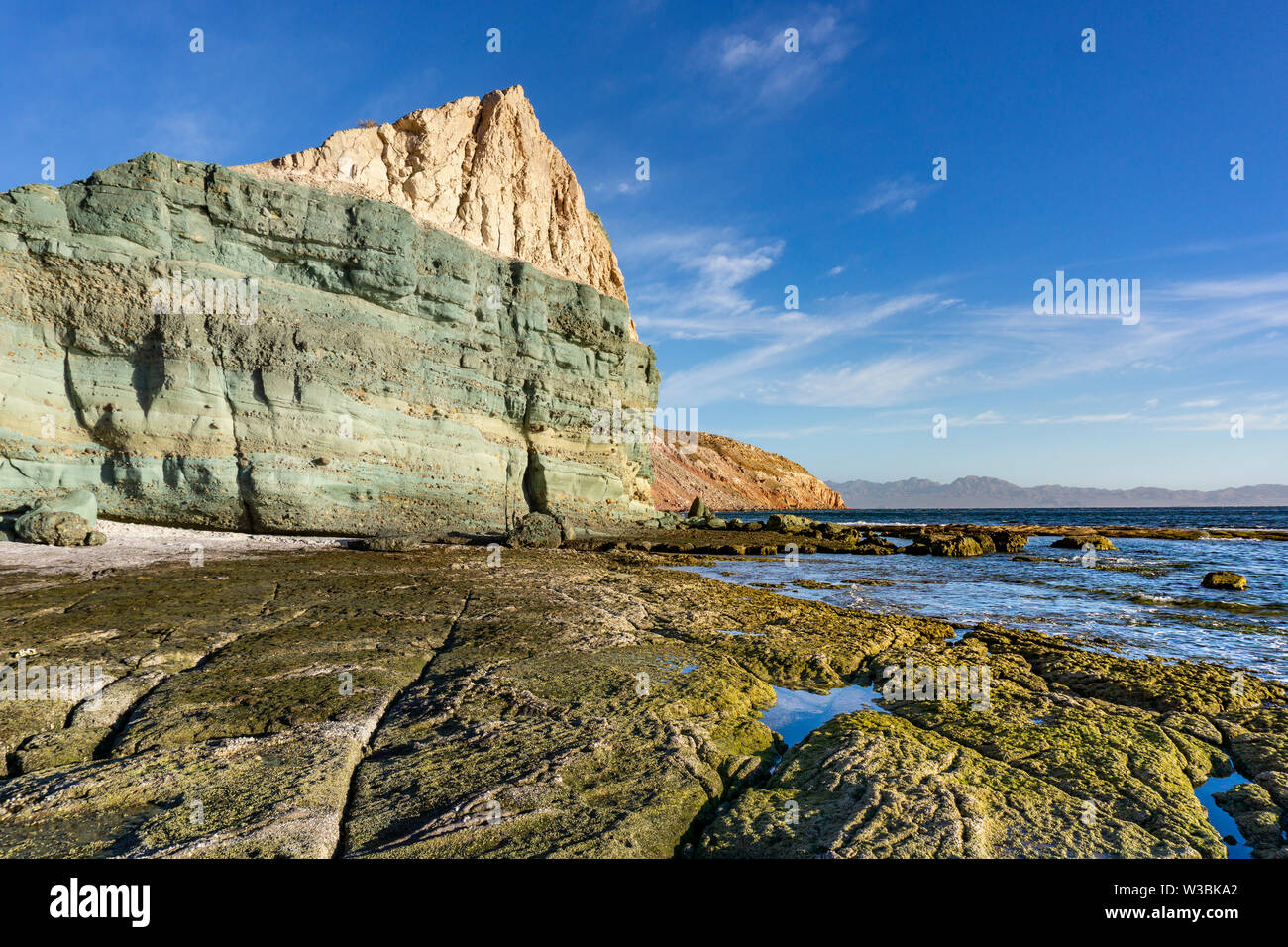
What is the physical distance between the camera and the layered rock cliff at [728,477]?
89938 mm

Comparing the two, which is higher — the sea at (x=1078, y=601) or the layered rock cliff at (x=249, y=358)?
the layered rock cliff at (x=249, y=358)

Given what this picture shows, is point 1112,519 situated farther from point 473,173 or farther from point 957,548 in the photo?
point 473,173

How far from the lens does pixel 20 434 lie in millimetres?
15328

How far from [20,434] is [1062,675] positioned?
22.5 metres

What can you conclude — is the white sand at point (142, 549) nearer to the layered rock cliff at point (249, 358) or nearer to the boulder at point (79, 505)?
the boulder at point (79, 505)

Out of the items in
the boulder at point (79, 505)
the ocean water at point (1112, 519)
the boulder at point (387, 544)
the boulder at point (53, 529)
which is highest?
the boulder at point (79, 505)

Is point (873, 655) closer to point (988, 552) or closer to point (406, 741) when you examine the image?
point (406, 741)

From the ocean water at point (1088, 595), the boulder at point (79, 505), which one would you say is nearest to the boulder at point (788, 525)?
the ocean water at point (1088, 595)

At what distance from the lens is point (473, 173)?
27.7 metres

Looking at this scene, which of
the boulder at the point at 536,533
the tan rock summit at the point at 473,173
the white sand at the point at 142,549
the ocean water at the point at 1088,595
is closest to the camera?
the ocean water at the point at 1088,595

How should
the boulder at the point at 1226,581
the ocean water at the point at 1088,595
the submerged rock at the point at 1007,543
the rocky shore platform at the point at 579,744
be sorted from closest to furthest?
the rocky shore platform at the point at 579,744 → the ocean water at the point at 1088,595 → the boulder at the point at 1226,581 → the submerged rock at the point at 1007,543

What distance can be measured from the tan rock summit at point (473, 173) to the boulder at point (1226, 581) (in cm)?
2531
